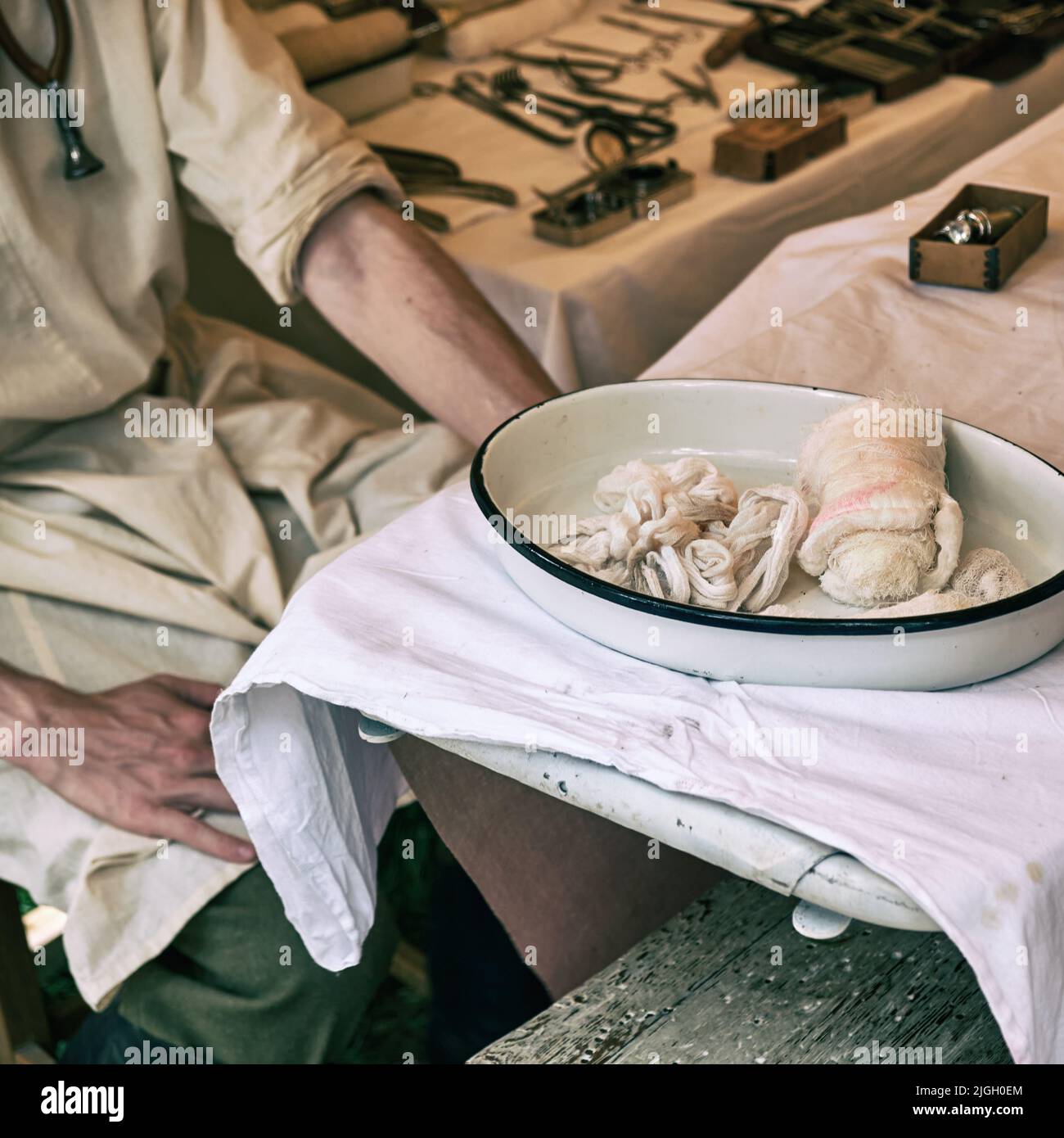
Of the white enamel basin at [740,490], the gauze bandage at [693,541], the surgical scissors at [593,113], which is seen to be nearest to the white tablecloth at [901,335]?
the white enamel basin at [740,490]

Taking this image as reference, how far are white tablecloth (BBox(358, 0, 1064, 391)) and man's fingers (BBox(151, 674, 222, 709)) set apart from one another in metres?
0.61

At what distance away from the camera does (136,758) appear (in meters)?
1.12

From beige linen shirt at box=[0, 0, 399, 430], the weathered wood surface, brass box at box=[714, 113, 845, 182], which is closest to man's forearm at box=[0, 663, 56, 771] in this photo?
beige linen shirt at box=[0, 0, 399, 430]

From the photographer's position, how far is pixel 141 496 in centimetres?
123

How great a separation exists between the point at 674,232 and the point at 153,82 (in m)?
0.66

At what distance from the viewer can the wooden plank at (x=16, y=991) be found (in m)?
1.24

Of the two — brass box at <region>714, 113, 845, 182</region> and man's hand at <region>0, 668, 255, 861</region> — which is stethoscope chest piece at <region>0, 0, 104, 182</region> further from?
brass box at <region>714, 113, 845, 182</region>

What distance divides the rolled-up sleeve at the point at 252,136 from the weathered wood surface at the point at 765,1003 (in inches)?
30.4

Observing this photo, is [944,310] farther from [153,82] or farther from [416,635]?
[153,82]

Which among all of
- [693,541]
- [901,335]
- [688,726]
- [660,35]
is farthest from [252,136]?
[660,35]

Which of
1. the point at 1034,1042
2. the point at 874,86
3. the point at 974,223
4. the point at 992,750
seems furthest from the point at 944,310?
the point at 874,86

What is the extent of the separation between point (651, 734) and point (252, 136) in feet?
2.99

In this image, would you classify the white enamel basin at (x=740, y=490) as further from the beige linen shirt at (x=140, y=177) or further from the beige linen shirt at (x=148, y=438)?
→ the beige linen shirt at (x=140, y=177)

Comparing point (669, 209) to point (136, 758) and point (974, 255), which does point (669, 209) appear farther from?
point (136, 758)
